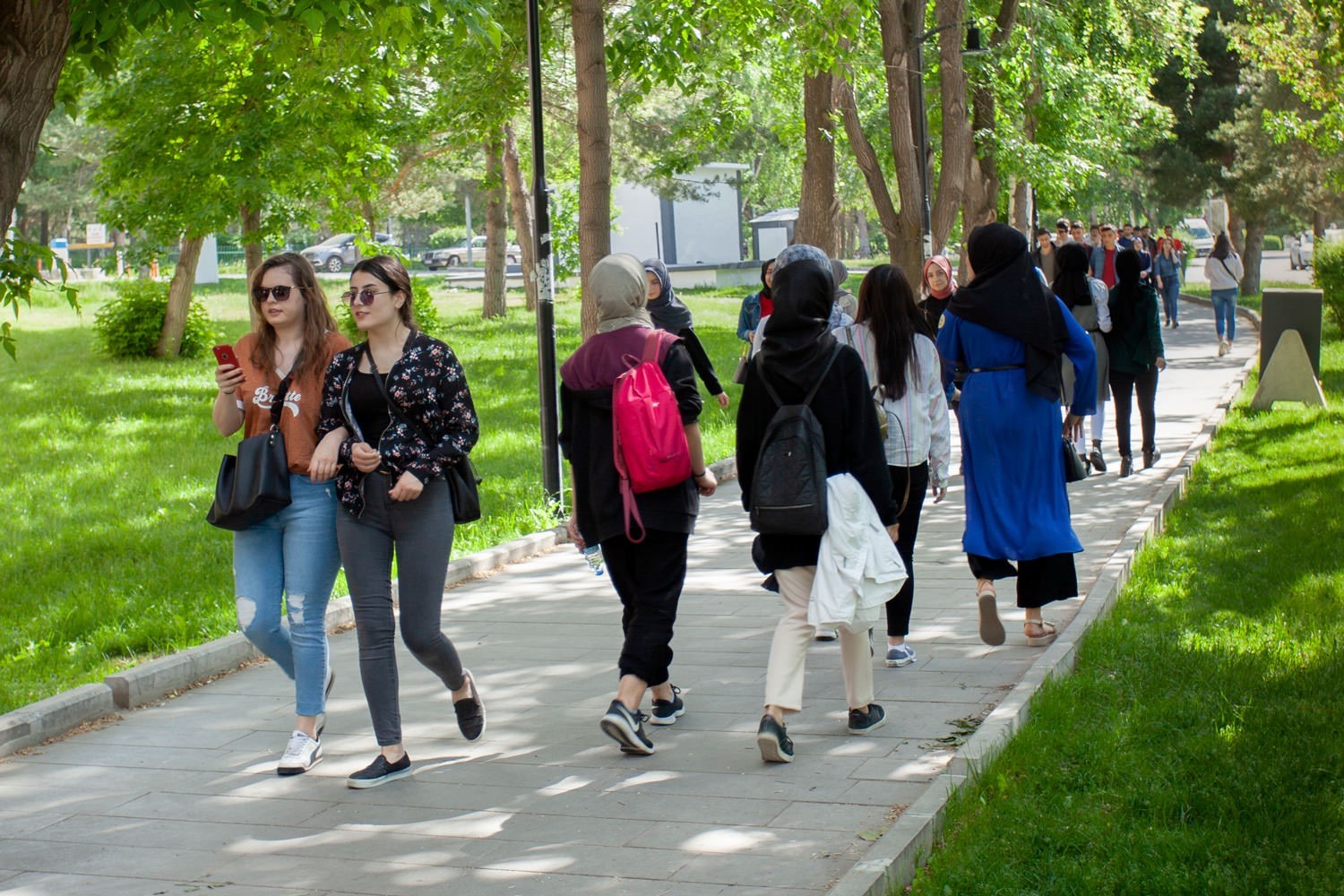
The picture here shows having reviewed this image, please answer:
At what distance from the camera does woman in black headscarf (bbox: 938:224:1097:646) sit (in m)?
6.90

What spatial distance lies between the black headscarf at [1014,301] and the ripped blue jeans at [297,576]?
3109mm

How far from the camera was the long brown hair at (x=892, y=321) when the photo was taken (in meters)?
6.62

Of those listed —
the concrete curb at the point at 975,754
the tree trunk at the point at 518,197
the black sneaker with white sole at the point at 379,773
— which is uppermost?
the tree trunk at the point at 518,197

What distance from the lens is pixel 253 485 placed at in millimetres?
5473

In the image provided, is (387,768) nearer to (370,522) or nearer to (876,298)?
(370,522)

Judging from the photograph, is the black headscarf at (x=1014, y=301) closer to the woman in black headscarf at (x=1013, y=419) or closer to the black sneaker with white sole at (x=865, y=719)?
the woman in black headscarf at (x=1013, y=419)

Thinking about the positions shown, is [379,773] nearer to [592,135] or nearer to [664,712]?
[664,712]

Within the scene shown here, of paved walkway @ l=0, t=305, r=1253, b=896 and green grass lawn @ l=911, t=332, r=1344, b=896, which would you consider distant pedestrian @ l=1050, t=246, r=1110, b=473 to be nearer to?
green grass lawn @ l=911, t=332, r=1344, b=896

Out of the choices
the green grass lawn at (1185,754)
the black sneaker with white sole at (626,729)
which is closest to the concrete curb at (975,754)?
the green grass lawn at (1185,754)

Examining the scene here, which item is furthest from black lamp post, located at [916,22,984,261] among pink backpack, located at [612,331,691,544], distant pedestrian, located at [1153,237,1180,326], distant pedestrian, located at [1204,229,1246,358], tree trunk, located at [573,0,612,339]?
pink backpack, located at [612,331,691,544]

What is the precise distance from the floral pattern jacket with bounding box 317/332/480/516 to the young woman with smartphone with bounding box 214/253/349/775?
22cm

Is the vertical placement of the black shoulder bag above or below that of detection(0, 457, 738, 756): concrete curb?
above

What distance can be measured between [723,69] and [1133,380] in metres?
9.91

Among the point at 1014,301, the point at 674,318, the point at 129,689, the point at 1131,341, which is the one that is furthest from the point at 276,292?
the point at 1131,341
